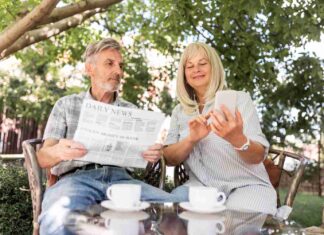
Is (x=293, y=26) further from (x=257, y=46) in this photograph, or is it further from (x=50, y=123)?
(x=50, y=123)

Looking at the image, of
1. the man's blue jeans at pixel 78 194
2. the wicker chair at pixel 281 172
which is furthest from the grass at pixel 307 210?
the man's blue jeans at pixel 78 194

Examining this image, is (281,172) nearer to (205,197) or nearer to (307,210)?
(205,197)

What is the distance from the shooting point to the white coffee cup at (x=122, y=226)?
1521 millimetres

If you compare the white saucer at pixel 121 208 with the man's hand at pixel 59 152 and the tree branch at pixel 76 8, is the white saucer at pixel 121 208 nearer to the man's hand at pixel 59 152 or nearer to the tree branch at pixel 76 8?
the man's hand at pixel 59 152

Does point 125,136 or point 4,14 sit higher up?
point 4,14

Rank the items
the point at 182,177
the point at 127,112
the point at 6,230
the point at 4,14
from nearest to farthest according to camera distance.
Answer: the point at 127,112
the point at 182,177
the point at 6,230
the point at 4,14

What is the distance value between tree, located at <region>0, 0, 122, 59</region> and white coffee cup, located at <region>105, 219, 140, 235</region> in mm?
1780

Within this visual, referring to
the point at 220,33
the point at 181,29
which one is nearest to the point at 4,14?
the point at 181,29

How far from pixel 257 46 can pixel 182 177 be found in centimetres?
242

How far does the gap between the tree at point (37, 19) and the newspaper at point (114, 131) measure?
1284 mm

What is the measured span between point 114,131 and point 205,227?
0.61 meters

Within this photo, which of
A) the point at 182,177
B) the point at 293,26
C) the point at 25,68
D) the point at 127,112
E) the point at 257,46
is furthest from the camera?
the point at 25,68

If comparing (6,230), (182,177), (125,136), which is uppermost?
(125,136)

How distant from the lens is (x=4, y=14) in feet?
13.8
